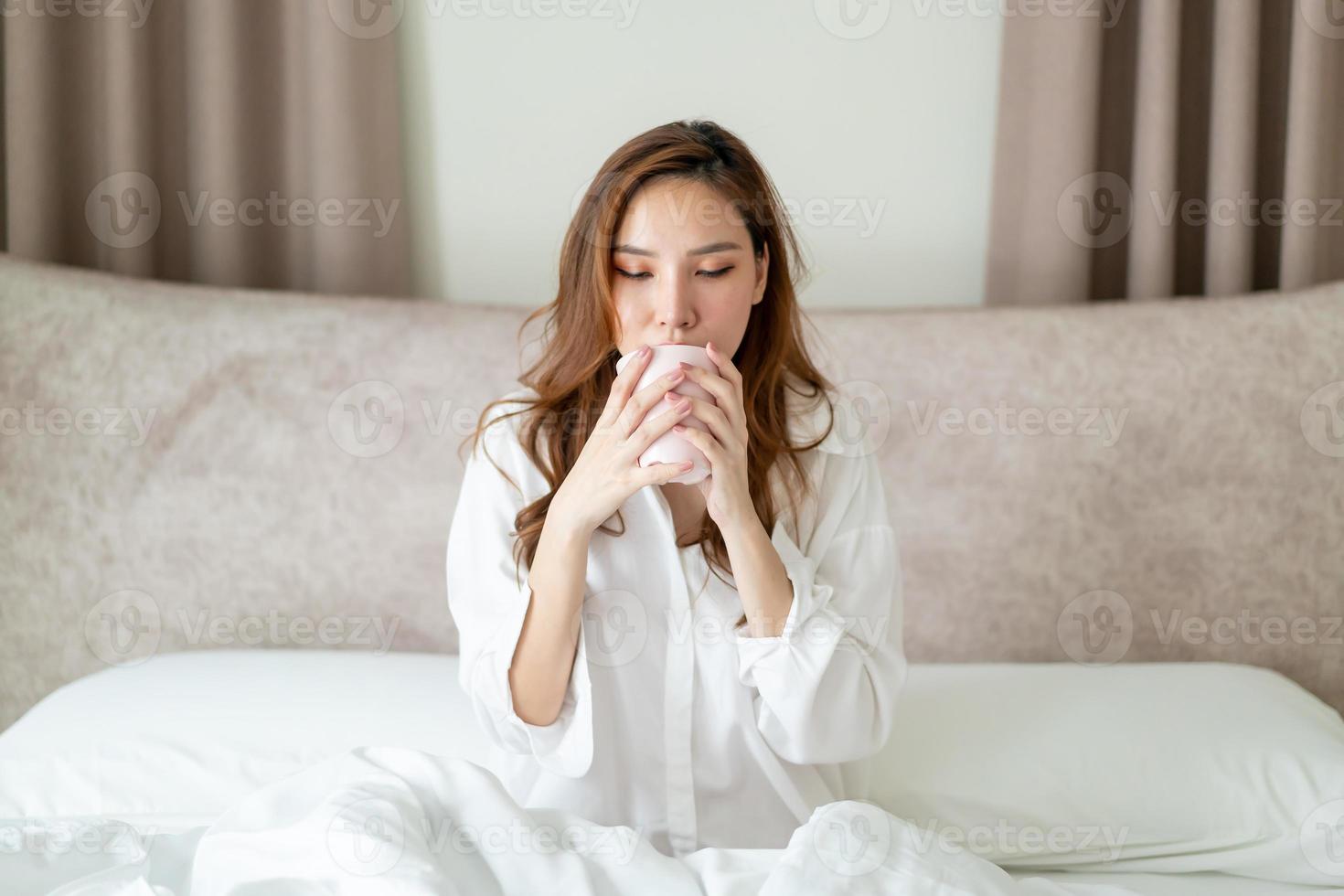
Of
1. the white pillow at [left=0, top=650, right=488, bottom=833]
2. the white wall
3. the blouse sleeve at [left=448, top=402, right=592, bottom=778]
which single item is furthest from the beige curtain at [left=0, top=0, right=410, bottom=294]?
the blouse sleeve at [left=448, top=402, right=592, bottom=778]

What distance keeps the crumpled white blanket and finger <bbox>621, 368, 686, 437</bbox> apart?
0.39 metres

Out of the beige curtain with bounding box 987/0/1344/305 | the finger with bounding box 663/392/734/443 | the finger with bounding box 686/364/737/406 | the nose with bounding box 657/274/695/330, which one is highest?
the beige curtain with bounding box 987/0/1344/305

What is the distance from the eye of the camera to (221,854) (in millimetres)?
1120

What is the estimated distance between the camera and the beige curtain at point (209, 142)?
7.01 feet

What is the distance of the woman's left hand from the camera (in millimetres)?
1237

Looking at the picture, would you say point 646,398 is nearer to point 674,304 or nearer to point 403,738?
point 674,304

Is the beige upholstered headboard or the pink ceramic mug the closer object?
the pink ceramic mug

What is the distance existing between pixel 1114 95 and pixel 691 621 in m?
1.42

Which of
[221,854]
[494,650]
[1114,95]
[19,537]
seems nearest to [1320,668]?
[1114,95]

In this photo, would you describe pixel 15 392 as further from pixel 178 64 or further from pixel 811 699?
pixel 811 699

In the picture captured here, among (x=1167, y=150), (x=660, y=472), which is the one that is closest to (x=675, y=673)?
(x=660, y=472)

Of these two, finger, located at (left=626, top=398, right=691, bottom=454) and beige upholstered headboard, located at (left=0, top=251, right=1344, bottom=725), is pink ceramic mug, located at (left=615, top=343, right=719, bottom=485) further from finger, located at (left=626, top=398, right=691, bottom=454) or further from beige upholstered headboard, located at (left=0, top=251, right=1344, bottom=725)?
beige upholstered headboard, located at (left=0, top=251, right=1344, bottom=725)

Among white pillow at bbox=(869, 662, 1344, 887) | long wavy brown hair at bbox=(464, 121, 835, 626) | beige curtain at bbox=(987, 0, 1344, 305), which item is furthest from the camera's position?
beige curtain at bbox=(987, 0, 1344, 305)

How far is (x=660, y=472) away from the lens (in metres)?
1.23
